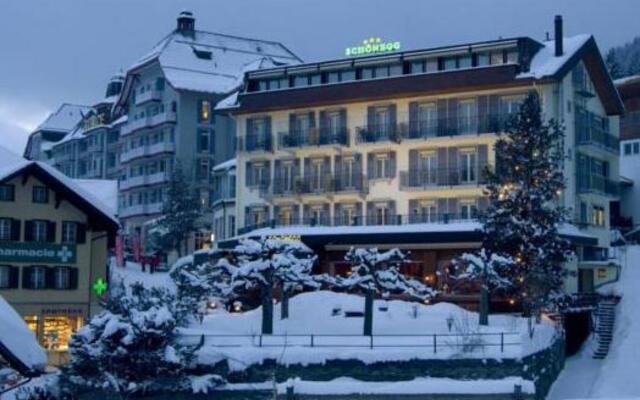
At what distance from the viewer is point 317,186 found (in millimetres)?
61531

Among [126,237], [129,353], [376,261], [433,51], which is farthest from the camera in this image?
[126,237]

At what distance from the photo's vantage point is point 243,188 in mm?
65125

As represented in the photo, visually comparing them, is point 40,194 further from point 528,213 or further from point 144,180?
point 144,180

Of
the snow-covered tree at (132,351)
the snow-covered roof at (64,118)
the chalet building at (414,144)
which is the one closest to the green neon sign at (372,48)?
the chalet building at (414,144)

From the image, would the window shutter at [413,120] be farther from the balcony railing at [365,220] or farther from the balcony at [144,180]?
the balcony at [144,180]

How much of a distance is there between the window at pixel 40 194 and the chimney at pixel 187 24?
44422 mm

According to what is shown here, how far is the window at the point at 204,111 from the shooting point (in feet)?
282

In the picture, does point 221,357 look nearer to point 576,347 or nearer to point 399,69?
point 576,347

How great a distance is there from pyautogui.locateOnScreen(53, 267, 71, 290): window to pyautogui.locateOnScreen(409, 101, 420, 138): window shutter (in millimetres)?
21020

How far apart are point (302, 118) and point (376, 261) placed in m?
23.0

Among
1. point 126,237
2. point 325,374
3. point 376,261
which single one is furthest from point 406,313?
point 126,237

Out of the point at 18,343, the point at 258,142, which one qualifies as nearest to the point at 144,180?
the point at 258,142

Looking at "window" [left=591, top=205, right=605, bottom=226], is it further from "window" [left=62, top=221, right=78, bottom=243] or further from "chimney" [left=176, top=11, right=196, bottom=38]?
"chimney" [left=176, top=11, right=196, bottom=38]

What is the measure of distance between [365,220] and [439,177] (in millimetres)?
5420
